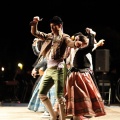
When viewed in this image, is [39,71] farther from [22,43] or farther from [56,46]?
[22,43]

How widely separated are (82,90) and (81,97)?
0.10 metres

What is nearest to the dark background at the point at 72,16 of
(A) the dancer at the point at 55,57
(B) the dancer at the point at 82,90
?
(B) the dancer at the point at 82,90

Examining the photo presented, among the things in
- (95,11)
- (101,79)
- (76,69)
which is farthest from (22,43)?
(76,69)

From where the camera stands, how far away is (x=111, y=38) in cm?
1294

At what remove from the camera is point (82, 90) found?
4.64 m

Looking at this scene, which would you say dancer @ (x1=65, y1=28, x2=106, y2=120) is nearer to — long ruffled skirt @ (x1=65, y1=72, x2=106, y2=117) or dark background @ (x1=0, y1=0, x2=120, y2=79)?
long ruffled skirt @ (x1=65, y1=72, x2=106, y2=117)

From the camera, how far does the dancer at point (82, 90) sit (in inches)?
181

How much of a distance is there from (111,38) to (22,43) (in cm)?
390

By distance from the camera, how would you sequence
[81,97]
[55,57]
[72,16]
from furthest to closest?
[72,16] < [81,97] < [55,57]

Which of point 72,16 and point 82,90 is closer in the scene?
point 82,90

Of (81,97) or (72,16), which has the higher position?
(72,16)

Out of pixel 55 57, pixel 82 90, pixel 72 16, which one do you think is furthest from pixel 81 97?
pixel 72 16

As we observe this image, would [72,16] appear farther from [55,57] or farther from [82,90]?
[55,57]

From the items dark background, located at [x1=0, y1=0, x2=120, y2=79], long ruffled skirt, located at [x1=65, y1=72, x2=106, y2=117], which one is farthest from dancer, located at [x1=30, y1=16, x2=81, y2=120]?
dark background, located at [x1=0, y1=0, x2=120, y2=79]
